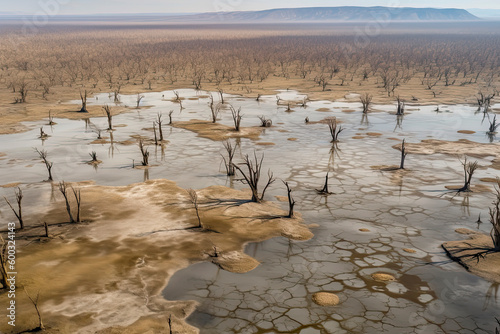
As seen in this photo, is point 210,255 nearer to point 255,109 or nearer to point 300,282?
point 300,282

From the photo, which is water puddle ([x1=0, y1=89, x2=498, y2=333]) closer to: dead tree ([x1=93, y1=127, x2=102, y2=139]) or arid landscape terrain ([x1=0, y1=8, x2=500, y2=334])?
arid landscape terrain ([x1=0, y1=8, x2=500, y2=334])

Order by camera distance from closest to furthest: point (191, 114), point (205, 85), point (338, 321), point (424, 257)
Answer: point (338, 321), point (424, 257), point (191, 114), point (205, 85)

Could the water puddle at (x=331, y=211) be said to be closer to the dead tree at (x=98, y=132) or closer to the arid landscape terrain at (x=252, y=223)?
the arid landscape terrain at (x=252, y=223)

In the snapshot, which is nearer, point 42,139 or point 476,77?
point 42,139

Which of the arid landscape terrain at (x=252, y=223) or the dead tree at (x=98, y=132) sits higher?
the dead tree at (x=98, y=132)

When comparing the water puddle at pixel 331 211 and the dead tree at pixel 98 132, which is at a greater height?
the dead tree at pixel 98 132

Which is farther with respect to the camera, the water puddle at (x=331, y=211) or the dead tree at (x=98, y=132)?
the dead tree at (x=98, y=132)

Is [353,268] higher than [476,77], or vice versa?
[476,77]

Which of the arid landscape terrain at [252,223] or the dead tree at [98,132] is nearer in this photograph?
the arid landscape terrain at [252,223]

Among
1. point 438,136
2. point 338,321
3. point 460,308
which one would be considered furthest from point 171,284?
point 438,136

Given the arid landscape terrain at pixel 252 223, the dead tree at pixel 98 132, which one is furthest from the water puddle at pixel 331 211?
the dead tree at pixel 98 132

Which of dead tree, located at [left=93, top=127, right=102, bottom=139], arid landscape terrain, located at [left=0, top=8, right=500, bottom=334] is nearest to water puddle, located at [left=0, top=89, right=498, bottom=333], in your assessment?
arid landscape terrain, located at [left=0, top=8, right=500, bottom=334]
